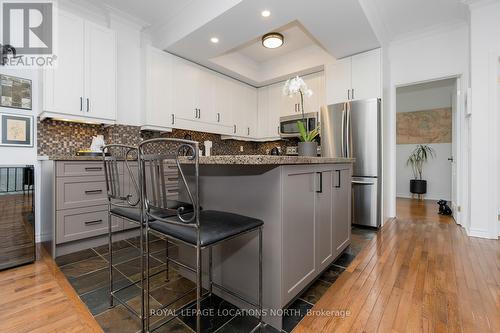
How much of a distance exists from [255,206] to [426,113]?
6262 millimetres

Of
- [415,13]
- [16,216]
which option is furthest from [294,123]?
[16,216]

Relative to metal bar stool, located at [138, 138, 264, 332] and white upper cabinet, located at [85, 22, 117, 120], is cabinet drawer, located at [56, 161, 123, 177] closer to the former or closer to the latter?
white upper cabinet, located at [85, 22, 117, 120]

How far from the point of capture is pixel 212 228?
1161 mm

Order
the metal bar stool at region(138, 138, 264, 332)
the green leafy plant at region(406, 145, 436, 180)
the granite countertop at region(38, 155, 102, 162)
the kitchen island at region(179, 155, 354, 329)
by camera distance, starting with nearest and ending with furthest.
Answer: the metal bar stool at region(138, 138, 264, 332), the kitchen island at region(179, 155, 354, 329), the granite countertop at region(38, 155, 102, 162), the green leafy plant at region(406, 145, 436, 180)

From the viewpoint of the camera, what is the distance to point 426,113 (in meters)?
5.75

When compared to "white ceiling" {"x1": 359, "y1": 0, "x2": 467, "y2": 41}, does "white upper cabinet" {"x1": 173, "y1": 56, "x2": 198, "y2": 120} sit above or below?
below

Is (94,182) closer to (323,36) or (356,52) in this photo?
(323,36)

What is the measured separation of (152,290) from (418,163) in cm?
648

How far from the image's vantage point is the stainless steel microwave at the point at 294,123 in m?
4.06

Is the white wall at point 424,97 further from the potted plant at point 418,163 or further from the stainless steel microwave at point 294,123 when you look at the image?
the stainless steel microwave at point 294,123

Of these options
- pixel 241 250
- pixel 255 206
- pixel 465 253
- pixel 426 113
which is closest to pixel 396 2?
pixel 465 253

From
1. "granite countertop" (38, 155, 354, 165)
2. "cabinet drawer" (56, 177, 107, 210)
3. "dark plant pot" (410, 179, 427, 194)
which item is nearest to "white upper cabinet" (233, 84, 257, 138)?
"cabinet drawer" (56, 177, 107, 210)

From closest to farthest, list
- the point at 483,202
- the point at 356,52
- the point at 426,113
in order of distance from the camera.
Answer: the point at 483,202
the point at 356,52
the point at 426,113

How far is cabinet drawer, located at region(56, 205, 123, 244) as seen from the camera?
233 cm
